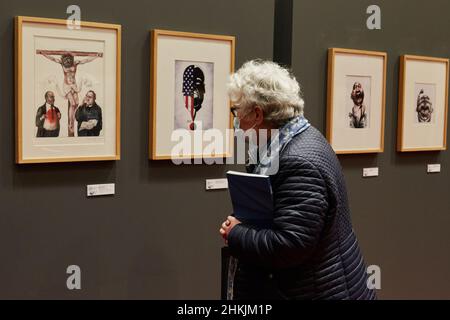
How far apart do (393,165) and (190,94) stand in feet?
6.79

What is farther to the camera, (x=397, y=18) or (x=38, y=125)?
(x=397, y=18)

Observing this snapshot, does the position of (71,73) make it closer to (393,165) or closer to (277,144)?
(277,144)

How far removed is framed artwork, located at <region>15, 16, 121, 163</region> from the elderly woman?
4.02 ft

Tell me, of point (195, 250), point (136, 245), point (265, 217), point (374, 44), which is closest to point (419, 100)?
point (374, 44)

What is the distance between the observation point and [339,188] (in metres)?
2.94

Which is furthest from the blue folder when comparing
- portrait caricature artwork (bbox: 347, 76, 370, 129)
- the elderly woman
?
portrait caricature artwork (bbox: 347, 76, 370, 129)

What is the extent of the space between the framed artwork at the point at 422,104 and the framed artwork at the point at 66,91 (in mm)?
2582

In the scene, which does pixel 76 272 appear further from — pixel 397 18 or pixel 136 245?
pixel 397 18

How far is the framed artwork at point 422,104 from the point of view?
553cm

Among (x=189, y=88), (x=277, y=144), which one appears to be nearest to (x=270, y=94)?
(x=277, y=144)

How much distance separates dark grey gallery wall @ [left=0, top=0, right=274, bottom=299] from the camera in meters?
3.88

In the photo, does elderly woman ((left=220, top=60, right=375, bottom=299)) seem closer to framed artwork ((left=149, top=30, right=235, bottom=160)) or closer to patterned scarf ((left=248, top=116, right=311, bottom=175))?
patterned scarf ((left=248, top=116, right=311, bottom=175))

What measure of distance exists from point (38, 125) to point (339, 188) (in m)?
1.88

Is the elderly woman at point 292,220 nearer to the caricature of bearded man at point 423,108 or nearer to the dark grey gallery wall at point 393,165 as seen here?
the dark grey gallery wall at point 393,165
